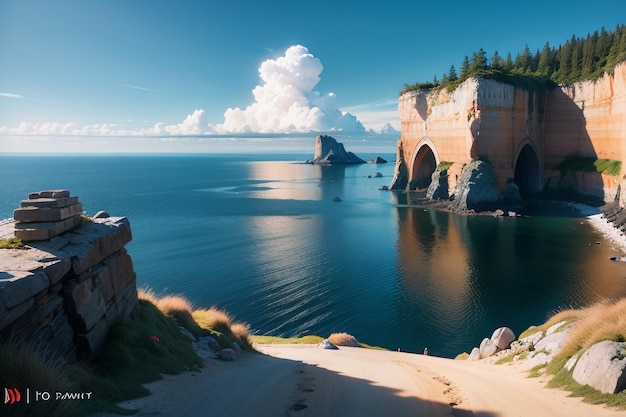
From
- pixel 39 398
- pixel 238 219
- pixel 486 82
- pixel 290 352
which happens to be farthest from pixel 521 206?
pixel 39 398

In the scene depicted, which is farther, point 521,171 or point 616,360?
point 521,171

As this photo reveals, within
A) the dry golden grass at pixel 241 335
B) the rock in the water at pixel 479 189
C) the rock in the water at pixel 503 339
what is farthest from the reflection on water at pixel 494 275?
the dry golden grass at pixel 241 335

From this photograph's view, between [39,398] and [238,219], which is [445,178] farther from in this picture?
[39,398]

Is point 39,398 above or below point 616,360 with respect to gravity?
above

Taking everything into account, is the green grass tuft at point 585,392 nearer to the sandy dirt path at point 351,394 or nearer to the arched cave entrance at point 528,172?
the sandy dirt path at point 351,394

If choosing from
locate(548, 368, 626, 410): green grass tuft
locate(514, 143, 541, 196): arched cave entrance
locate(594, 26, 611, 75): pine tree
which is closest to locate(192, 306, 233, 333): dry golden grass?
locate(548, 368, 626, 410): green grass tuft

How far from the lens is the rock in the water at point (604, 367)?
825 centimetres

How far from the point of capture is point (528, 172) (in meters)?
85.0

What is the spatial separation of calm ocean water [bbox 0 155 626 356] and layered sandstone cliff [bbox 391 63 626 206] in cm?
1186

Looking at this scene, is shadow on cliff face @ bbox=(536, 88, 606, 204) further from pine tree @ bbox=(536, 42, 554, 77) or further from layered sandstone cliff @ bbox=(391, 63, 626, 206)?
pine tree @ bbox=(536, 42, 554, 77)

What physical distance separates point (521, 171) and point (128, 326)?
92.6 meters

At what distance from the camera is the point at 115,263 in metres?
11.3

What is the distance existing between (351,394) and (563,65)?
9904cm

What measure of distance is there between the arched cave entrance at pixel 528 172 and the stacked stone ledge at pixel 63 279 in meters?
84.9
